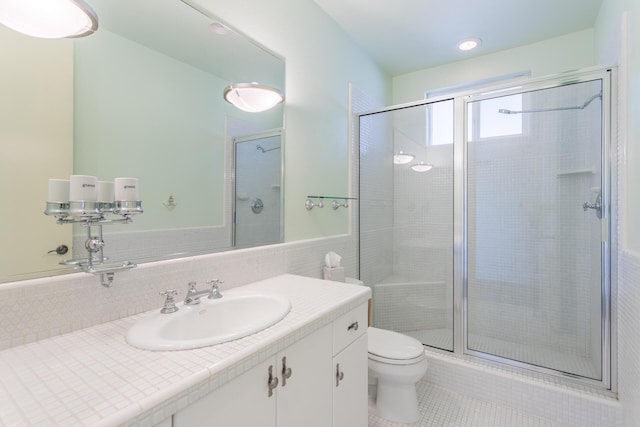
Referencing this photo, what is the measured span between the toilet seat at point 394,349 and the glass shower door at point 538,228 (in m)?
0.61

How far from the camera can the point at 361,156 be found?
2541mm

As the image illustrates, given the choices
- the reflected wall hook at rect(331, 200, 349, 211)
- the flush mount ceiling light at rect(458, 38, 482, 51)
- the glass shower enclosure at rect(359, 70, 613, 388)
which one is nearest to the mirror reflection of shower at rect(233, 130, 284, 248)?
the reflected wall hook at rect(331, 200, 349, 211)

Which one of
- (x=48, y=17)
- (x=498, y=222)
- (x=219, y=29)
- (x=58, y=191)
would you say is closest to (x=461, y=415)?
(x=498, y=222)

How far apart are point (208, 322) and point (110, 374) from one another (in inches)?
18.1

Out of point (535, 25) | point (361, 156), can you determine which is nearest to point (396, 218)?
point (361, 156)

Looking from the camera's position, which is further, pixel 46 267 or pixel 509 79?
pixel 509 79

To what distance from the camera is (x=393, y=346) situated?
1.77 metres

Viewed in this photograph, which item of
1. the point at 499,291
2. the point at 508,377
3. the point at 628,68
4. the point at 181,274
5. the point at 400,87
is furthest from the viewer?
the point at 400,87

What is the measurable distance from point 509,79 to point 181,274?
3011 mm

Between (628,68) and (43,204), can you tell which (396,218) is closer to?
(628,68)

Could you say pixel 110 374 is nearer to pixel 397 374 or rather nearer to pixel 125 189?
pixel 125 189

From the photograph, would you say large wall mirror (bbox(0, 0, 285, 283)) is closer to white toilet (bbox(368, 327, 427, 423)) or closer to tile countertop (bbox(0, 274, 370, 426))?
tile countertop (bbox(0, 274, 370, 426))

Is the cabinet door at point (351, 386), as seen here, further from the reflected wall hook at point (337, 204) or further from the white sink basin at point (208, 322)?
the reflected wall hook at point (337, 204)

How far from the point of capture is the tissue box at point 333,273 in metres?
1.97
